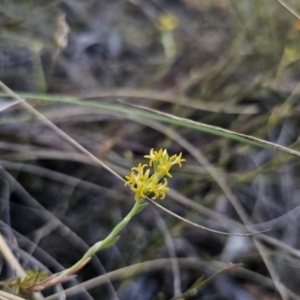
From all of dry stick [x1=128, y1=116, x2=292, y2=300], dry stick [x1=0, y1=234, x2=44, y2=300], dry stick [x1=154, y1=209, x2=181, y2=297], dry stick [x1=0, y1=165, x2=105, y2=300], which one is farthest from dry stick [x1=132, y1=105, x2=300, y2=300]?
dry stick [x1=0, y1=234, x2=44, y2=300]

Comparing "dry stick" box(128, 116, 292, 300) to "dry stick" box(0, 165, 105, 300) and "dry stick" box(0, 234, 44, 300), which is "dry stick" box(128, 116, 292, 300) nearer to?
"dry stick" box(0, 165, 105, 300)

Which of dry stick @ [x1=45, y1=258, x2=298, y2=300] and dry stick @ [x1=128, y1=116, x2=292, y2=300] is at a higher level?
dry stick @ [x1=128, y1=116, x2=292, y2=300]

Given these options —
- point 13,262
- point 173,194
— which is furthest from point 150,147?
point 13,262

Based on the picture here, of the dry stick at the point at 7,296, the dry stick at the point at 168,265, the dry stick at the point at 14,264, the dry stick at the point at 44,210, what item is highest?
the dry stick at the point at 44,210

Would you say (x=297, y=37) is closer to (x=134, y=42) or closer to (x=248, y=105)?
(x=248, y=105)

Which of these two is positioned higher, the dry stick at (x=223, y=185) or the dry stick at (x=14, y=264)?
the dry stick at (x=223, y=185)

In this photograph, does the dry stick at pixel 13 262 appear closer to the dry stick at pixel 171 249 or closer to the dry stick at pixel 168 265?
the dry stick at pixel 168 265

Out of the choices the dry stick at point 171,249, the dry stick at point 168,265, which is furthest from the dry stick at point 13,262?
the dry stick at point 171,249

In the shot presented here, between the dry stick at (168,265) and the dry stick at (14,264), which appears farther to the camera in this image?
the dry stick at (168,265)
